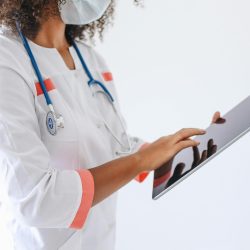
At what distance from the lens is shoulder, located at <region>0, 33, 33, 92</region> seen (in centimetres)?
96

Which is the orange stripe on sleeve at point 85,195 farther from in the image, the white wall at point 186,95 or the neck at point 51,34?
the white wall at point 186,95

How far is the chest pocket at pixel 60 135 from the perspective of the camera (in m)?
1.00

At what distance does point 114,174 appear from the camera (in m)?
0.96

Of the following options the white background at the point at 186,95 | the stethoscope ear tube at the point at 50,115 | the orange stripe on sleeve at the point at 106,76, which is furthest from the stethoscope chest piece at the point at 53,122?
the white background at the point at 186,95

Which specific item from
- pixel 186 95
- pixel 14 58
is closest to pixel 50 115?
pixel 14 58

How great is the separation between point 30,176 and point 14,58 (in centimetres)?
24

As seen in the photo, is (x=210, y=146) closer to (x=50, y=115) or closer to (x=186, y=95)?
(x=50, y=115)

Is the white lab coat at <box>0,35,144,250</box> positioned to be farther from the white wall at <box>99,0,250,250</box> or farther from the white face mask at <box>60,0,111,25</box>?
the white wall at <box>99,0,250,250</box>

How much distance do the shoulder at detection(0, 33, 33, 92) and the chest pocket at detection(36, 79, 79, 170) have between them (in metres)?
0.04

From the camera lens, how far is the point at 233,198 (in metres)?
1.94

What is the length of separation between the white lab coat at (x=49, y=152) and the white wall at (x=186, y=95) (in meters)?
0.77

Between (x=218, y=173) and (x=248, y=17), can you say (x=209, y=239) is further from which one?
(x=248, y=17)

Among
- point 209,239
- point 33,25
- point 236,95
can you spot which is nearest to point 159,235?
point 209,239

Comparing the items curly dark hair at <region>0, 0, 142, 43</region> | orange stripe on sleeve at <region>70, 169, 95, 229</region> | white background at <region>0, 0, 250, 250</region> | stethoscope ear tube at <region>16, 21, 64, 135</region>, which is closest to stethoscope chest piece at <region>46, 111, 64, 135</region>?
stethoscope ear tube at <region>16, 21, 64, 135</region>
